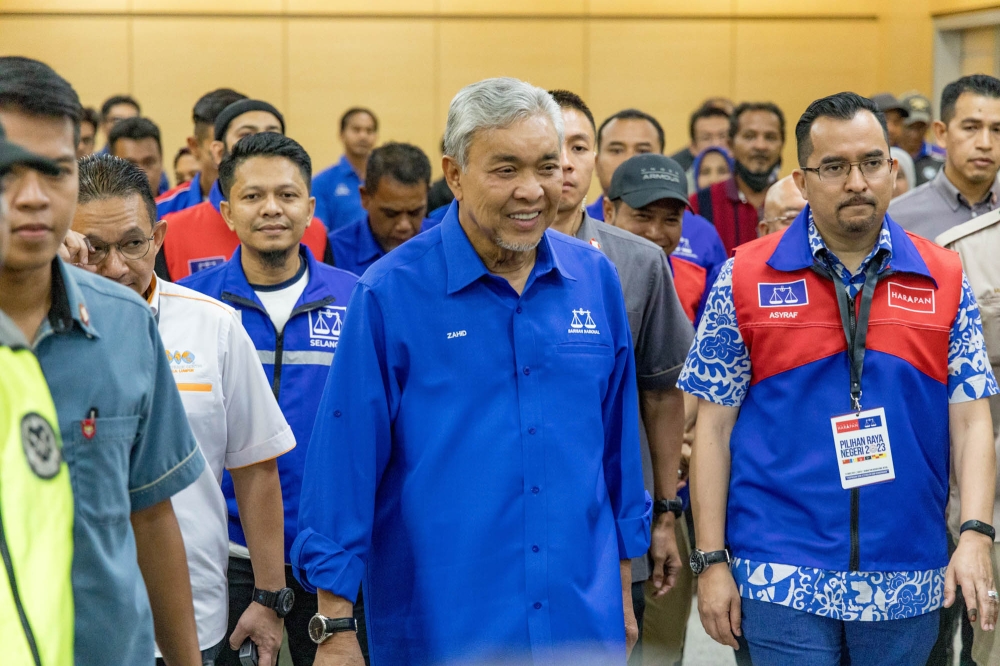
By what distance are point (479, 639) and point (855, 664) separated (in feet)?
3.18

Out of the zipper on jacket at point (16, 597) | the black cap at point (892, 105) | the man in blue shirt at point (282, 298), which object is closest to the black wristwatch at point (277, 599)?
the man in blue shirt at point (282, 298)

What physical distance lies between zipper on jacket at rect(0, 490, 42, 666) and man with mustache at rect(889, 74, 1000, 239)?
3238 mm

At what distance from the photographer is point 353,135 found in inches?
318

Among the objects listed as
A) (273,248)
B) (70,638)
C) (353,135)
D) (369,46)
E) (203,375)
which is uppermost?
(369,46)

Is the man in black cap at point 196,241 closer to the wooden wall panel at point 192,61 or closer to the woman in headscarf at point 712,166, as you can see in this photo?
the woman in headscarf at point 712,166

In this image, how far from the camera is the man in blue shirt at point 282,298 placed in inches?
115

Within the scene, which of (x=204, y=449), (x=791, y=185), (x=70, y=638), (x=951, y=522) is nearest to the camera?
(x=70, y=638)

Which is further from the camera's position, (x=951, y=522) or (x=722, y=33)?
(x=722, y=33)

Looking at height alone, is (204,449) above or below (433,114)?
below

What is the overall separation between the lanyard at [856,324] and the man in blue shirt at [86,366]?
1.53 meters

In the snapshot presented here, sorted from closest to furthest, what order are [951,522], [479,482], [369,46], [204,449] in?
1. [479,482]
2. [204,449]
3. [951,522]
4. [369,46]

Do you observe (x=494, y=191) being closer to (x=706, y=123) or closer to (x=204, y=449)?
(x=204, y=449)

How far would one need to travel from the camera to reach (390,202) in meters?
Answer: 4.32

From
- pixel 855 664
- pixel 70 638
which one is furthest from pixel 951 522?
pixel 70 638
